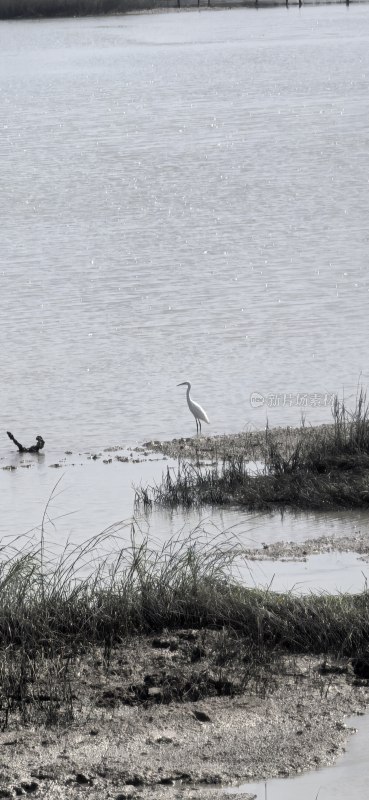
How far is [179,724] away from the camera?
7.25 m

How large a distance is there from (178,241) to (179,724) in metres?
25.5

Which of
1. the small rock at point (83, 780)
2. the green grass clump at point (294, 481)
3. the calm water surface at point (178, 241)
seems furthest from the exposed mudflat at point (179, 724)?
the calm water surface at point (178, 241)

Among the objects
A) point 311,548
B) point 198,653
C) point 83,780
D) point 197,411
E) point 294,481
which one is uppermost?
point 197,411

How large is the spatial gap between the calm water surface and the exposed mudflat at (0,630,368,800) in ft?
27.7

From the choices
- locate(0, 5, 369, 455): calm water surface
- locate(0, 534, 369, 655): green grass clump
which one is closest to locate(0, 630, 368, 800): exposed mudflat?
locate(0, 534, 369, 655): green grass clump

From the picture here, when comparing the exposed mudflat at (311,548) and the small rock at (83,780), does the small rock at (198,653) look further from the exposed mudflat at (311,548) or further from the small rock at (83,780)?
the exposed mudflat at (311,548)

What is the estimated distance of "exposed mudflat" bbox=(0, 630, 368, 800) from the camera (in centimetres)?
672

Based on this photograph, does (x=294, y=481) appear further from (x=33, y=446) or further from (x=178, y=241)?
(x=178, y=241)

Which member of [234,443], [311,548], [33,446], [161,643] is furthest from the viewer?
[33,446]

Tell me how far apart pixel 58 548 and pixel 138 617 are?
3586mm

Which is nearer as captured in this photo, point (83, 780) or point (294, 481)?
point (83, 780)

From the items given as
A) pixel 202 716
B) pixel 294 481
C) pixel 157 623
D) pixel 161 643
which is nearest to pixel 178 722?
pixel 202 716

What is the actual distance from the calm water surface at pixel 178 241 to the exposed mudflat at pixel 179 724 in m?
8.45

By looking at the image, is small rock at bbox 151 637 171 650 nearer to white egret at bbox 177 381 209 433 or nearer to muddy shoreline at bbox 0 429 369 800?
muddy shoreline at bbox 0 429 369 800
